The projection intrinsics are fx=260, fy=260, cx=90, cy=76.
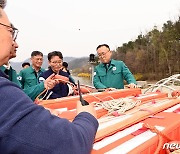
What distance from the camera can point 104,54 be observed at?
5355 mm

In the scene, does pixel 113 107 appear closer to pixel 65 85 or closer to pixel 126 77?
pixel 65 85

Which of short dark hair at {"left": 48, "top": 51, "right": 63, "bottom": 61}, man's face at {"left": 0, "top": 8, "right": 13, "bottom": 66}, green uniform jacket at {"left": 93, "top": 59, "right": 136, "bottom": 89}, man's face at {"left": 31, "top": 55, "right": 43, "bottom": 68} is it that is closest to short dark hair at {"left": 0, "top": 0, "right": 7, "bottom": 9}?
man's face at {"left": 0, "top": 8, "right": 13, "bottom": 66}

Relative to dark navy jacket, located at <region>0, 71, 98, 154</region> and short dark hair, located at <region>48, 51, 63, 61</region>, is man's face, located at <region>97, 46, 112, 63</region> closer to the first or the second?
short dark hair, located at <region>48, 51, 63, 61</region>

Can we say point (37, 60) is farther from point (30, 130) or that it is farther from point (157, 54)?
point (157, 54)

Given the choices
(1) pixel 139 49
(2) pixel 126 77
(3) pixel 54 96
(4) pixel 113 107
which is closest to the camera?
(4) pixel 113 107

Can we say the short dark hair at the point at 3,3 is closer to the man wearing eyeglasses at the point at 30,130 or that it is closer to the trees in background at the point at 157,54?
the man wearing eyeglasses at the point at 30,130

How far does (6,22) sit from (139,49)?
4822 centimetres

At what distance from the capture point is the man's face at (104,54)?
209 inches

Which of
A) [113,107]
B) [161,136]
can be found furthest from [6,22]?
[113,107]

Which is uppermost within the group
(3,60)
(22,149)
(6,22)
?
(6,22)

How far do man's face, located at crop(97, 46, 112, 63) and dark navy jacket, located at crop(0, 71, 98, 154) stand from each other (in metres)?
4.38

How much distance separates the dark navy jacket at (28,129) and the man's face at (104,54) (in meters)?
4.38

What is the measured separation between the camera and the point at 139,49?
48188mm

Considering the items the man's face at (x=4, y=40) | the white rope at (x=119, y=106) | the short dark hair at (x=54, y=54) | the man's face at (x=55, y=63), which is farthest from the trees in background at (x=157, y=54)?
the man's face at (x=4, y=40)
